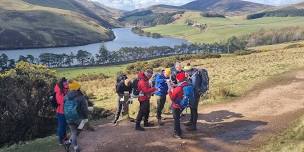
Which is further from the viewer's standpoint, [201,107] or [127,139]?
[201,107]

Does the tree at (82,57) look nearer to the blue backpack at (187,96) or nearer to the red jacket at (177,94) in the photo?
the blue backpack at (187,96)

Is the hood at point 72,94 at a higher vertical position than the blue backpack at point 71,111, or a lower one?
higher

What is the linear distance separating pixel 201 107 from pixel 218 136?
5.16 m

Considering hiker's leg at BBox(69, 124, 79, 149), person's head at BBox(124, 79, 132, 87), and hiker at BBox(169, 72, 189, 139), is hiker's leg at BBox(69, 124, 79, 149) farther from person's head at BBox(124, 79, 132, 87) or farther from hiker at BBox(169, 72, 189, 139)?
person's head at BBox(124, 79, 132, 87)

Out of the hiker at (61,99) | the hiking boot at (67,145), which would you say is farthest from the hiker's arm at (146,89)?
the hiking boot at (67,145)

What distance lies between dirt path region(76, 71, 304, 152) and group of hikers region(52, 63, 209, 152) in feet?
2.07

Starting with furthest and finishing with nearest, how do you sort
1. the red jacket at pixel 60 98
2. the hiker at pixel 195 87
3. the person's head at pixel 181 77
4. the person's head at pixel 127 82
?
the person's head at pixel 127 82 → the hiker at pixel 195 87 → the person's head at pixel 181 77 → the red jacket at pixel 60 98

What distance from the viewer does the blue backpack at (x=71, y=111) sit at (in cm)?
1398

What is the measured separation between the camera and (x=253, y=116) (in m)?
19.5

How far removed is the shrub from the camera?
23.4m

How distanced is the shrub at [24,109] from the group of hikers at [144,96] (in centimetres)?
717

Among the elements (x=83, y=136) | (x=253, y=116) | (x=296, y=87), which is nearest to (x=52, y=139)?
(x=83, y=136)

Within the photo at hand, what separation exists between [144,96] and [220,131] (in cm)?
313

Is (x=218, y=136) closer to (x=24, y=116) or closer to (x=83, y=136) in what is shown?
(x=83, y=136)
